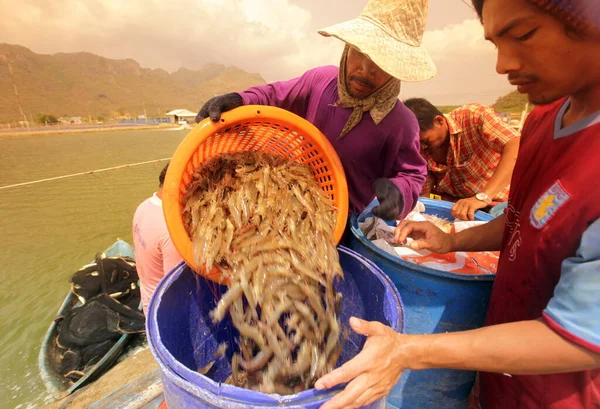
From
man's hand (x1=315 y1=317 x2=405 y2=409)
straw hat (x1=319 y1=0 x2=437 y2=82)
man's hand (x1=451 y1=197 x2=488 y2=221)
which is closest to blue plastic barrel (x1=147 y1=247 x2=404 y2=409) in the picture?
man's hand (x1=315 y1=317 x2=405 y2=409)

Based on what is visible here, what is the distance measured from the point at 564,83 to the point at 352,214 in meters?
1.51

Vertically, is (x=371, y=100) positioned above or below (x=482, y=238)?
above

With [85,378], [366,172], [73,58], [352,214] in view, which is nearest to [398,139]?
[366,172]

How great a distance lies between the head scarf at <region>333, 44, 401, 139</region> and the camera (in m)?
1.91

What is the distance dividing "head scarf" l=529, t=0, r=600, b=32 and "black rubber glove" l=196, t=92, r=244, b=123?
1.29 meters

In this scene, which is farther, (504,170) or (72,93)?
(72,93)

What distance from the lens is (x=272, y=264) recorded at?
1407mm

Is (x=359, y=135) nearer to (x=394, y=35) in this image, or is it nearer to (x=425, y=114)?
(x=394, y=35)

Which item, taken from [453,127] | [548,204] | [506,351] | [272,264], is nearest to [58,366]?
[272,264]

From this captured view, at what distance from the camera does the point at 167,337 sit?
1.49 meters

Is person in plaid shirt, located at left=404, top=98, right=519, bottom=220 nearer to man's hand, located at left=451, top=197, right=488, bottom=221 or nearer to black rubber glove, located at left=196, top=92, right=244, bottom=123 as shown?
man's hand, located at left=451, top=197, right=488, bottom=221

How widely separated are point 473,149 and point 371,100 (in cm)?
242

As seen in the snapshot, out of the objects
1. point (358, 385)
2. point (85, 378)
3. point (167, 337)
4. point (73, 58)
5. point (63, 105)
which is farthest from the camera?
point (73, 58)

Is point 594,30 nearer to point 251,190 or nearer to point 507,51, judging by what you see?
point 507,51
